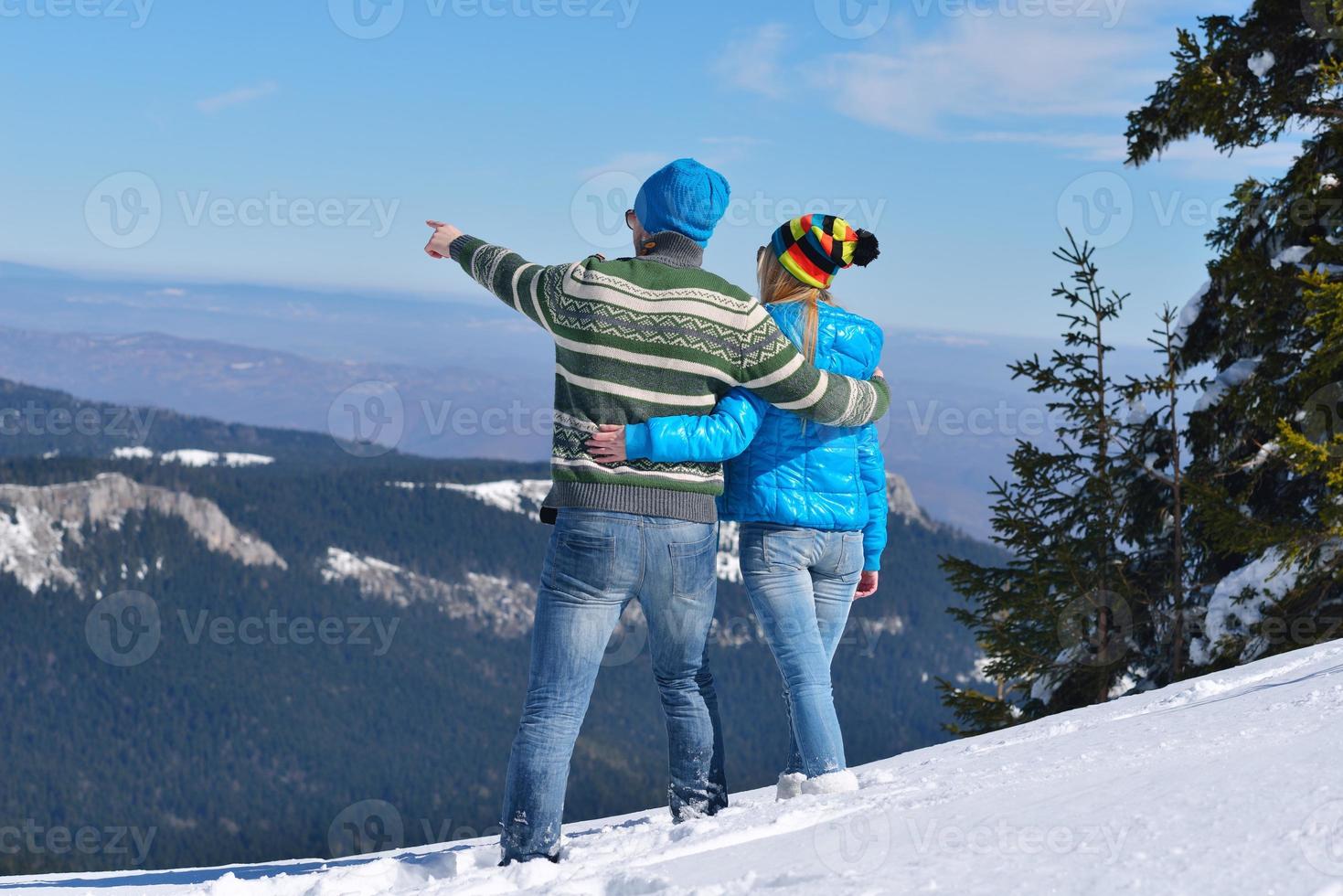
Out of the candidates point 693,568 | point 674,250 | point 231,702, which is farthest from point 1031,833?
point 231,702

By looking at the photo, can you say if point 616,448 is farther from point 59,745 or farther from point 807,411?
point 59,745

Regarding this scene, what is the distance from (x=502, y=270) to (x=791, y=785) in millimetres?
2564

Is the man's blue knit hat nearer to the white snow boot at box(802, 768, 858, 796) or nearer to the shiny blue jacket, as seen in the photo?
the shiny blue jacket

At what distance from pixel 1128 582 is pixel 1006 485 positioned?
1.96m

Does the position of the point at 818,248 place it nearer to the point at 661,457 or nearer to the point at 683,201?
the point at 683,201

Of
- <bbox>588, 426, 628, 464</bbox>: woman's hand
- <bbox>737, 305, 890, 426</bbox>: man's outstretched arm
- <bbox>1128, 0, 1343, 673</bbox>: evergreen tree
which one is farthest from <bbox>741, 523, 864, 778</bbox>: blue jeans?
<bbox>1128, 0, 1343, 673</bbox>: evergreen tree

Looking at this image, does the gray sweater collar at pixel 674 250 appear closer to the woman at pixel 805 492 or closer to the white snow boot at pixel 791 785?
the woman at pixel 805 492

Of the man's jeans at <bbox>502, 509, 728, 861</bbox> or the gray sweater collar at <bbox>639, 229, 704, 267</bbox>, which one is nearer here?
the man's jeans at <bbox>502, 509, 728, 861</bbox>

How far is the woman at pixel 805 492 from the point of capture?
5.00 m

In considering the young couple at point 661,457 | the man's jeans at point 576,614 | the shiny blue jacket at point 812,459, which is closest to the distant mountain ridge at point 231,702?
the shiny blue jacket at point 812,459

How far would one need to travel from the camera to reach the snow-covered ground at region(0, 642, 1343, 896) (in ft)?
9.79

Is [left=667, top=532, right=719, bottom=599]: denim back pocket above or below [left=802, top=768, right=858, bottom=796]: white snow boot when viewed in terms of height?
above

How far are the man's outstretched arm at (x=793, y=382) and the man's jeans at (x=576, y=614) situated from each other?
60cm

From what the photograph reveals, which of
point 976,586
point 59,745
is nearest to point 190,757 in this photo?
point 59,745
